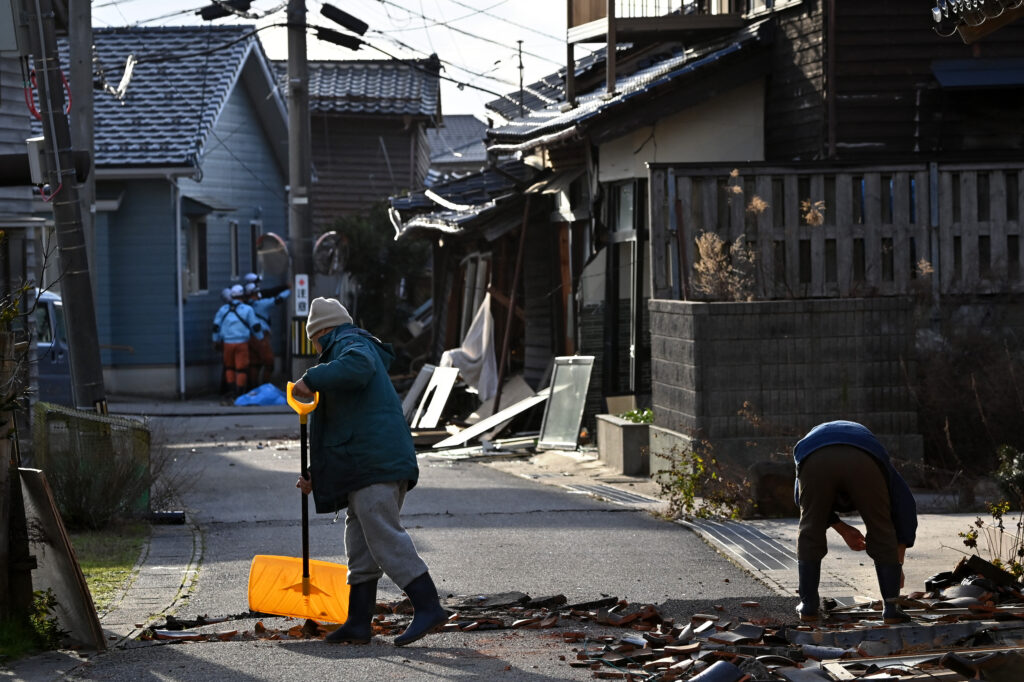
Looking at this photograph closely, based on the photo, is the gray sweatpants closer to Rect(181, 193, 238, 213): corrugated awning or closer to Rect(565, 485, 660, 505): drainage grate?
Rect(565, 485, 660, 505): drainage grate

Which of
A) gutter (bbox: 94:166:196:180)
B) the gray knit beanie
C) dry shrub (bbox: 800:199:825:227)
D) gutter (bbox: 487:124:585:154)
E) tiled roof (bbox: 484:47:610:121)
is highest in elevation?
tiled roof (bbox: 484:47:610:121)

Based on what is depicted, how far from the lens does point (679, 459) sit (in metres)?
11.9

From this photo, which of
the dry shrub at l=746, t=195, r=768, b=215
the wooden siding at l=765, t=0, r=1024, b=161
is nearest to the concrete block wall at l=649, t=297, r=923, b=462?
the dry shrub at l=746, t=195, r=768, b=215

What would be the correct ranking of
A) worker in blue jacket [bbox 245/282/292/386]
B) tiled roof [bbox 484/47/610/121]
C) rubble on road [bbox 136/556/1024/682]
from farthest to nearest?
worker in blue jacket [bbox 245/282/292/386] < tiled roof [bbox 484/47/610/121] < rubble on road [bbox 136/556/1024/682]

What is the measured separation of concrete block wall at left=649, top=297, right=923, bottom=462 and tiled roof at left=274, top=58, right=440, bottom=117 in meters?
25.5

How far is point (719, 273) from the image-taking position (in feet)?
40.2

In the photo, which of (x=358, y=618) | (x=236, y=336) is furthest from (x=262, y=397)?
(x=358, y=618)

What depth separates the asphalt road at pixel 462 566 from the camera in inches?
255

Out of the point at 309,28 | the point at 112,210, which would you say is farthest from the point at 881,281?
the point at 112,210

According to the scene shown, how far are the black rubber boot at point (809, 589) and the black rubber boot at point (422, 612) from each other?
5.85 ft

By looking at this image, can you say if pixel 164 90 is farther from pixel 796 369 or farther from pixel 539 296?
pixel 796 369

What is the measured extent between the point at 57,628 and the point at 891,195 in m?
8.86

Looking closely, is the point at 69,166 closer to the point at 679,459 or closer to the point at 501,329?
the point at 679,459

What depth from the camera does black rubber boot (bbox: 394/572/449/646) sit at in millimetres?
6805
